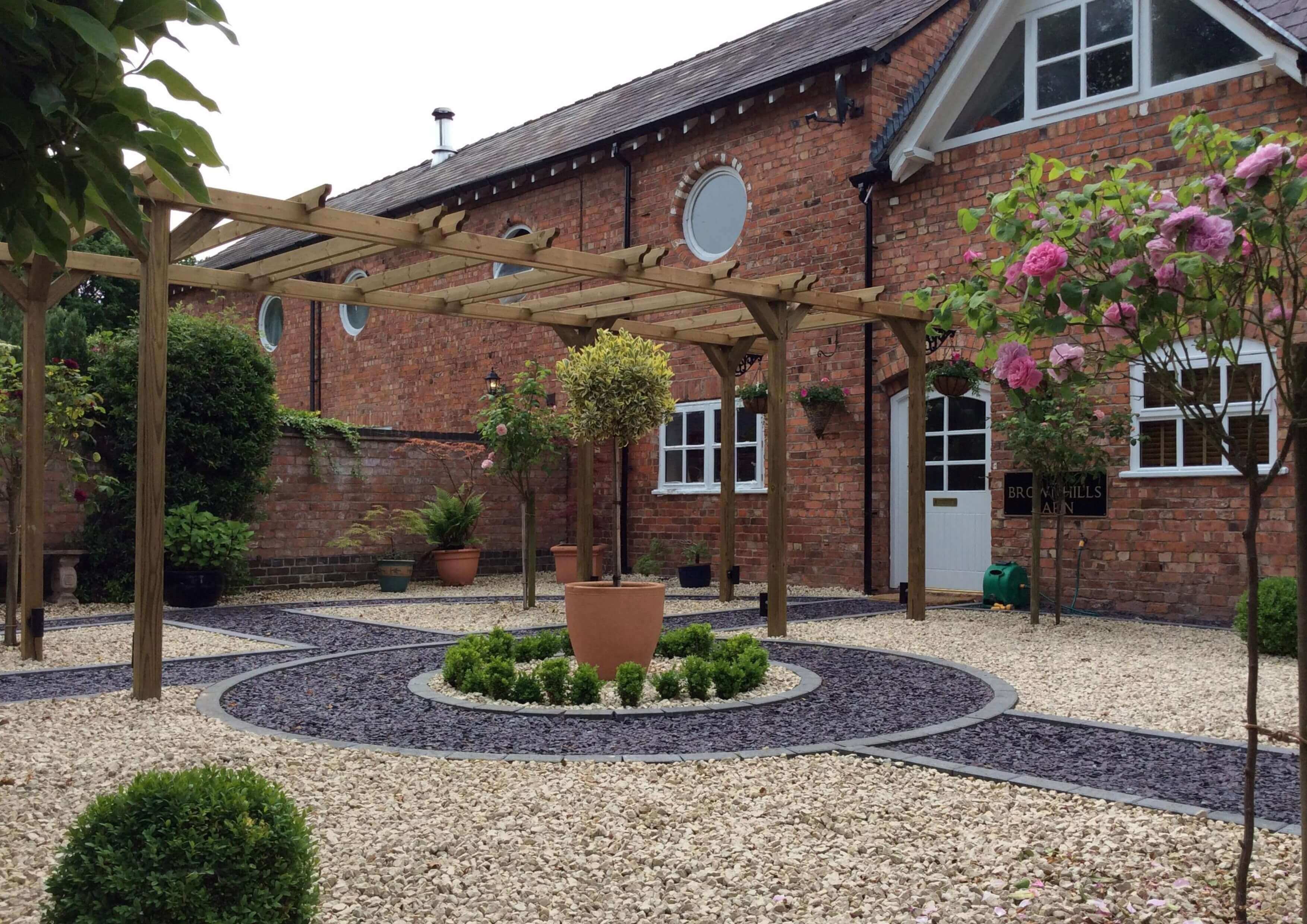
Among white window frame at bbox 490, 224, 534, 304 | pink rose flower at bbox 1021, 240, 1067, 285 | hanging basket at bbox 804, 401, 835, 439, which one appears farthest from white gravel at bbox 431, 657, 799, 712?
white window frame at bbox 490, 224, 534, 304

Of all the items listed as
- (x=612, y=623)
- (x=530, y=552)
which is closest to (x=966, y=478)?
(x=530, y=552)

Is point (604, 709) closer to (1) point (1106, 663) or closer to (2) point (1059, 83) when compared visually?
(1) point (1106, 663)

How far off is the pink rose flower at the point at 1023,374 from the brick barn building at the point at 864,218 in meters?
7.86

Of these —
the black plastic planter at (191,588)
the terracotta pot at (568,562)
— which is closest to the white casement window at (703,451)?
the terracotta pot at (568,562)

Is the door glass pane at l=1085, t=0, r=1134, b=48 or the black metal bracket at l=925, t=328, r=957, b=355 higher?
the door glass pane at l=1085, t=0, r=1134, b=48

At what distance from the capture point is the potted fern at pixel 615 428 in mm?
7242

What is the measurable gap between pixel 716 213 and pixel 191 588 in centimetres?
778

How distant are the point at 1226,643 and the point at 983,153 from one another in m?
5.57

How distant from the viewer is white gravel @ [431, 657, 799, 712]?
657cm

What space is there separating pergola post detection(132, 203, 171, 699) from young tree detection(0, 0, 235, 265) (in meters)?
4.75

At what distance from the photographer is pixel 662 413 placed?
789 cm

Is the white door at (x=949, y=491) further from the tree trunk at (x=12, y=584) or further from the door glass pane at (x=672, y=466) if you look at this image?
the tree trunk at (x=12, y=584)

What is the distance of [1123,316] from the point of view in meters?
3.20

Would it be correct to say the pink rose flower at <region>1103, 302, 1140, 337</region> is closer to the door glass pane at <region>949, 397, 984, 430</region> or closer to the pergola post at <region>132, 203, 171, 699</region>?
the pergola post at <region>132, 203, 171, 699</region>
